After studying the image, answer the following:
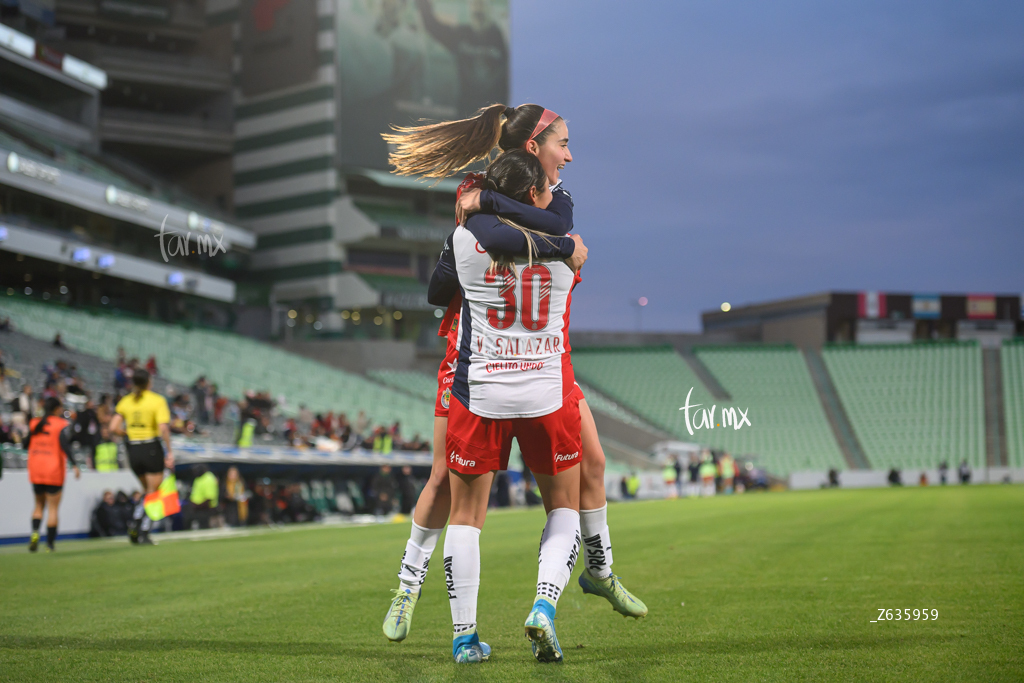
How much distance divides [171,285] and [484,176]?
4293 centimetres

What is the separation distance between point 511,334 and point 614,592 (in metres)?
1.51

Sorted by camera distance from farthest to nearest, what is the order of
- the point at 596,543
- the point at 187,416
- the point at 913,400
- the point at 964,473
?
the point at 913,400 → the point at 964,473 → the point at 187,416 → the point at 596,543

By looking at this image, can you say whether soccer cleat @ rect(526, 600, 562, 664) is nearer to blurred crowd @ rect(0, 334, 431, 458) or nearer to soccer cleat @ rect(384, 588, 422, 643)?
soccer cleat @ rect(384, 588, 422, 643)

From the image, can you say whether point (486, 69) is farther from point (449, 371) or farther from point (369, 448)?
point (449, 371)

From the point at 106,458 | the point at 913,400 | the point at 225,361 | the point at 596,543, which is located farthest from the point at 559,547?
the point at 913,400

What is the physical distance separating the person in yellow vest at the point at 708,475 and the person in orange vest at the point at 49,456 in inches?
968

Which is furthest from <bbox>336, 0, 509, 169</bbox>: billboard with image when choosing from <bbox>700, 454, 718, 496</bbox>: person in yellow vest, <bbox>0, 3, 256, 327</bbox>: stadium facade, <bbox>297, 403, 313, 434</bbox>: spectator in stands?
<bbox>297, 403, 313, 434</bbox>: spectator in stands

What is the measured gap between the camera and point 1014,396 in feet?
173

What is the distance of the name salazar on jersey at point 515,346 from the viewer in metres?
4.05

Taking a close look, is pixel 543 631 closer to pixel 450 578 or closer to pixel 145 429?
pixel 450 578

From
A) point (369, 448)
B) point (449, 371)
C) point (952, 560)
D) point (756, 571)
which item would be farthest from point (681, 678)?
point (369, 448)

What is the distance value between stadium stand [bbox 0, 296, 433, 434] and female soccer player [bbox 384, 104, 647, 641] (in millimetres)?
24515

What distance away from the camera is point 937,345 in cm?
5906

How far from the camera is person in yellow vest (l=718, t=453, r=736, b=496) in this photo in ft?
113
